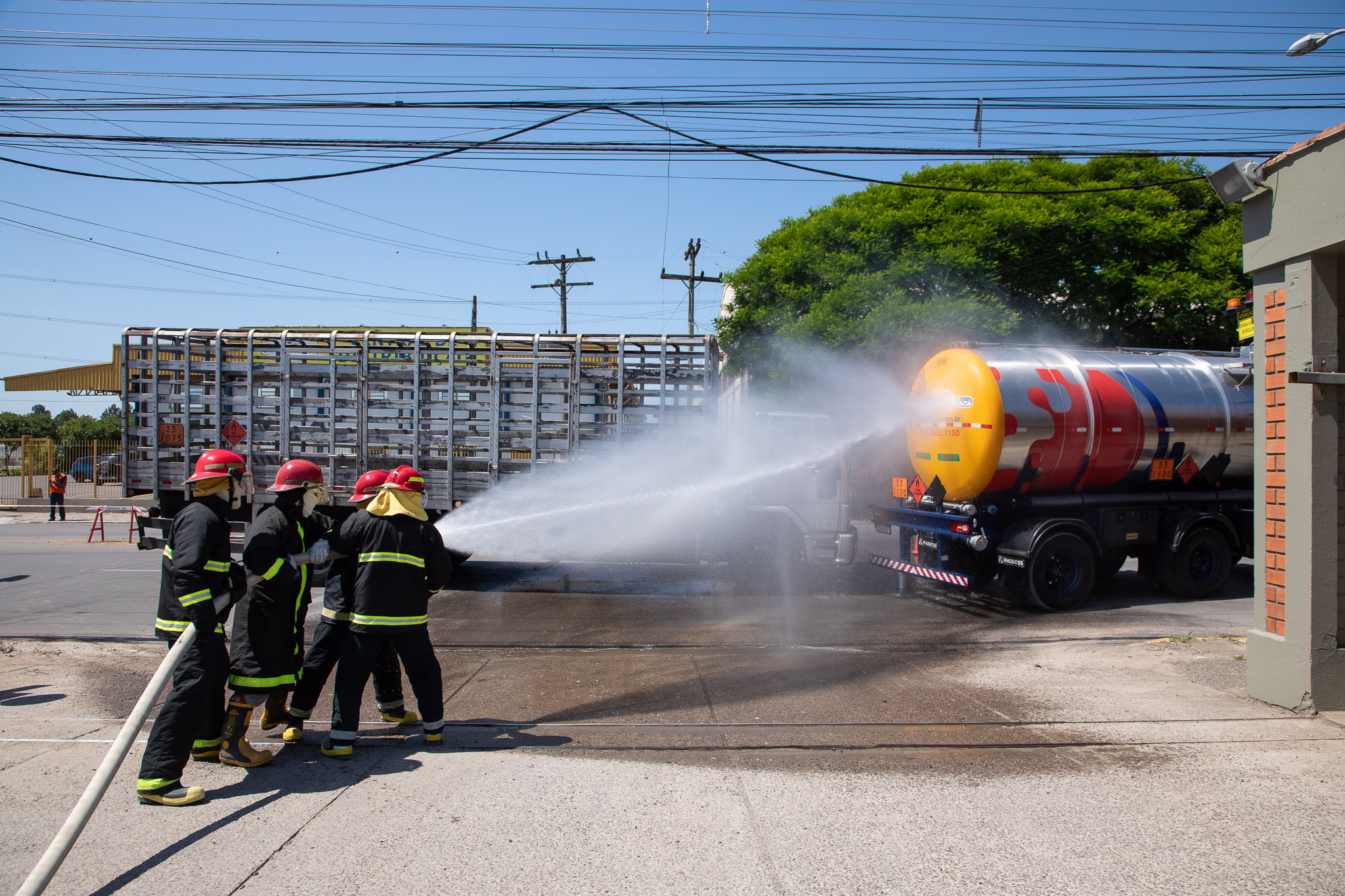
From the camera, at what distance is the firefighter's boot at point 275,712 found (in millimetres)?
4977

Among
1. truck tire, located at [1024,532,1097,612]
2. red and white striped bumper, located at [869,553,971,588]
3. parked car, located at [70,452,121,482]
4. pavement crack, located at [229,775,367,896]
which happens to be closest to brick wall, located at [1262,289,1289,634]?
truck tire, located at [1024,532,1097,612]

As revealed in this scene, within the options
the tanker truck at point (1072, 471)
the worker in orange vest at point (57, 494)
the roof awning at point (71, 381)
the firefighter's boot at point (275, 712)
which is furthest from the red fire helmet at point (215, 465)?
the roof awning at point (71, 381)

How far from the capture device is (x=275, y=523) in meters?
4.68

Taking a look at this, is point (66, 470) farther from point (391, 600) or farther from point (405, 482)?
point (391, 600)

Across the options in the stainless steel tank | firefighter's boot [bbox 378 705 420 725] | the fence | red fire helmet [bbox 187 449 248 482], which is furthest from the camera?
the fence

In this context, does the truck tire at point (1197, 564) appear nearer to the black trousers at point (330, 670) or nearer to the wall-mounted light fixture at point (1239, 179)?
the wall-mounted light fixture at point (1239, 179)

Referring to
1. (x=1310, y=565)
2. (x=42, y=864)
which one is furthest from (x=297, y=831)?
(x=1310, y=565)

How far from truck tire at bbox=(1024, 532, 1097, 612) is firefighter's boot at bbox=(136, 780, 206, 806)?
826 centimetres

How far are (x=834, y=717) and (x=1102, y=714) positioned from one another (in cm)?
186

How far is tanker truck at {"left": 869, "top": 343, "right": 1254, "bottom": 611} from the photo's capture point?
917 centimetres

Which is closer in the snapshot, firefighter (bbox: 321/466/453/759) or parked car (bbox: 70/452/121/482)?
firefighter (bbox: 321/466/453/759)

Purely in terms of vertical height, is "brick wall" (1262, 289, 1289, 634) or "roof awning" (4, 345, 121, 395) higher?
"roof awning" (4, 345, 121, 395)

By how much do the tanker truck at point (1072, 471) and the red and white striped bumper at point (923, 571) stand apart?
0.02 metres

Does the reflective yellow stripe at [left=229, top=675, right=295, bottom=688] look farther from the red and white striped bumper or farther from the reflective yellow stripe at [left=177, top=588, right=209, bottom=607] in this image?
the red and white striped bumper
